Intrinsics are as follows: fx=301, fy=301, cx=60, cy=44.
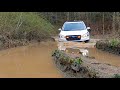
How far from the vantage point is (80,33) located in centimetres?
1678

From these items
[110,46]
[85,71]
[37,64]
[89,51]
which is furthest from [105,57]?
[85,71]

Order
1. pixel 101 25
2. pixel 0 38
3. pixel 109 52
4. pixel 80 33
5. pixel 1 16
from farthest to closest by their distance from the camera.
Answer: pixel 101 25 → pixel 1 16 → pixel 0 38 → pixel 80 33 → pixel 109 52

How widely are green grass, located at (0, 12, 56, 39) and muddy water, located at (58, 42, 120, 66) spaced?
3853mm

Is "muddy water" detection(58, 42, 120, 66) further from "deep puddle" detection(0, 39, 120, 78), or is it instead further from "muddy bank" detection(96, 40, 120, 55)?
"muddy bank" detection(96, 40, 120, 55)

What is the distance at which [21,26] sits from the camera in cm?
2117

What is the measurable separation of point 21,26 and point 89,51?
6.87 meters

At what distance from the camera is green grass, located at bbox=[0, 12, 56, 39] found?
790 inches

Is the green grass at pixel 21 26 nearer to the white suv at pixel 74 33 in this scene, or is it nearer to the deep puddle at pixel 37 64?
the deep puddle at pixel 37 64

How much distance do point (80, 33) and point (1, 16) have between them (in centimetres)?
626

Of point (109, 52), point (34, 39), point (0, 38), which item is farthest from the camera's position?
point (34, 39)

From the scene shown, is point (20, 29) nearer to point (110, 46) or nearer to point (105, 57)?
point (110, 46)
